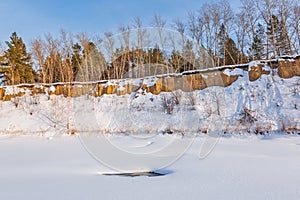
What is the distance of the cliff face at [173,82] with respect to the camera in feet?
28.7

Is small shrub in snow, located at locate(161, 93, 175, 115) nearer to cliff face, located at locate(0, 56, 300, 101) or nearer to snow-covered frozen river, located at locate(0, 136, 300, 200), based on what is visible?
cliff face, located at locate(0, 56, 300, 101)

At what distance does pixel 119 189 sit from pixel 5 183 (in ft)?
4.14

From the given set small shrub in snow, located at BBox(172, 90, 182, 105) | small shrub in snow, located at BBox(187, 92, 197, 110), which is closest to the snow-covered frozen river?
small shrub in snow, located at BBox(187, 92, 197, 110)

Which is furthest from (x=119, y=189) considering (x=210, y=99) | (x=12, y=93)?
(x=12, y=93)

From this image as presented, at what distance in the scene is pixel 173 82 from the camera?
34.5 feet

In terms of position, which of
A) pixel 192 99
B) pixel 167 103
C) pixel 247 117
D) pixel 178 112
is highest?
pixel 192 99

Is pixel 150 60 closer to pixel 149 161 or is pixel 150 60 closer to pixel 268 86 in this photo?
pixel 268 86

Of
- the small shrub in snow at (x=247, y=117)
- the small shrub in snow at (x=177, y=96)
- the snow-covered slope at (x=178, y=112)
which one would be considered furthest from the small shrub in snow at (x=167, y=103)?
the small shrub in snow at (x=247, y=117)

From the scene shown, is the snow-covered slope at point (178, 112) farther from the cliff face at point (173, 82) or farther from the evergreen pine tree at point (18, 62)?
the evergreen pine tree at point (18, 62)

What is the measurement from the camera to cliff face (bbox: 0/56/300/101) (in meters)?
8.73

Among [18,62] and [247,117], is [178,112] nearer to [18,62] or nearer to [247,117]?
[247,117]

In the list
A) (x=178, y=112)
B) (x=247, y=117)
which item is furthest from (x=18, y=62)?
(x=247, y=117)

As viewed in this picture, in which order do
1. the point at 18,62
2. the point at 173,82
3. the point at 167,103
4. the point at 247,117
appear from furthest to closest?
the point at 18,62, the point at 173,82, the point at 167,103, the point at 247,117

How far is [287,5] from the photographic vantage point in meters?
12.5
